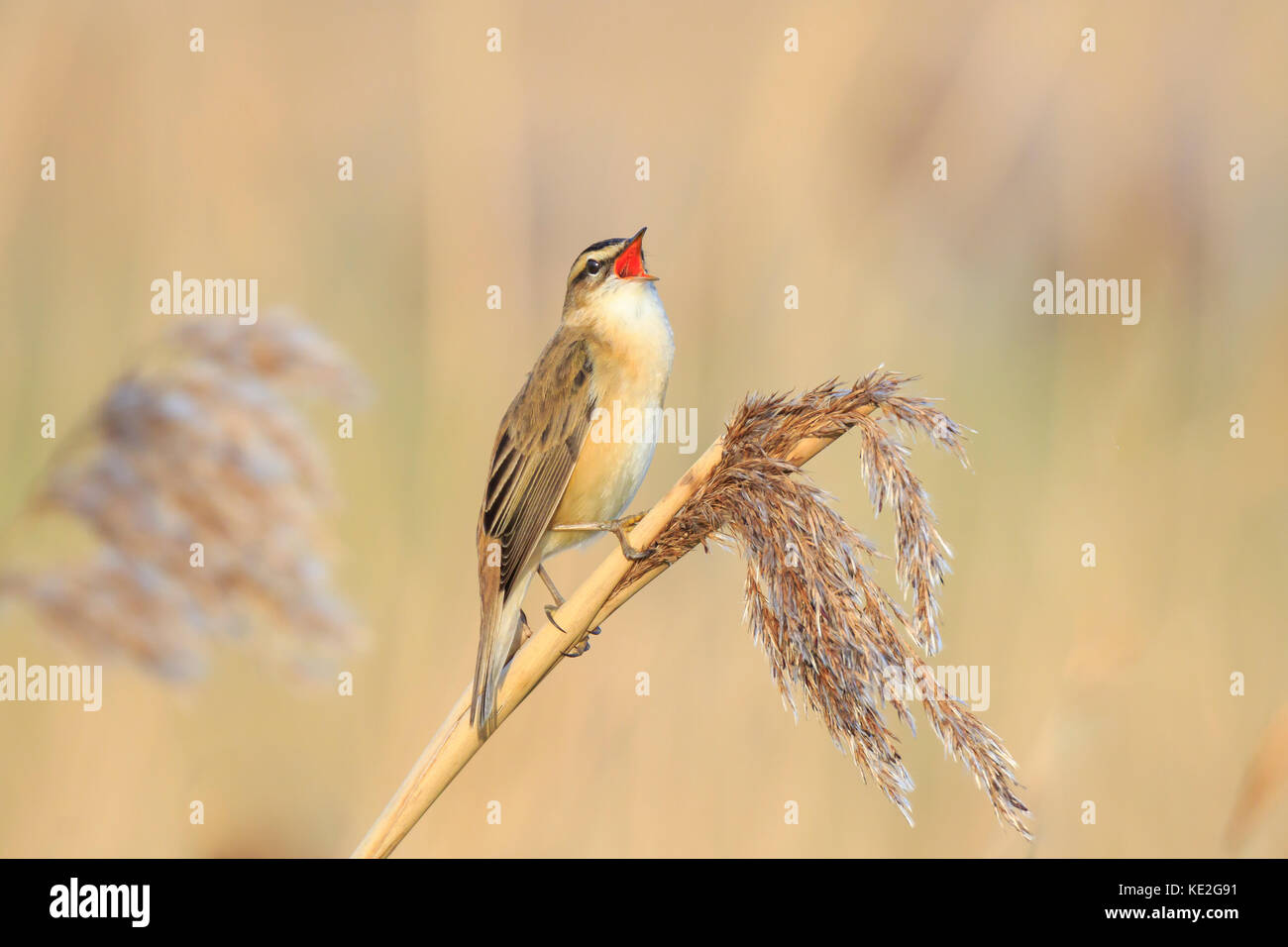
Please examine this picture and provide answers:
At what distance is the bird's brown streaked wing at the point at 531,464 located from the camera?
8.21 ft

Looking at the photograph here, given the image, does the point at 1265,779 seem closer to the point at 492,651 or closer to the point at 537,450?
the point at 492,651

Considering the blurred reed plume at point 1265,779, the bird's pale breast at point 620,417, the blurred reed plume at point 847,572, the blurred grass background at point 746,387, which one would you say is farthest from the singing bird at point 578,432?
the blurred reed plume at point 1265,779

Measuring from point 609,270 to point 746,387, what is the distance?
67 centimetres

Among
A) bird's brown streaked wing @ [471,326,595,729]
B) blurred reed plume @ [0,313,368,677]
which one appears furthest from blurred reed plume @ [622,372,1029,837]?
blurred reed plume @ [0,313,368,677]

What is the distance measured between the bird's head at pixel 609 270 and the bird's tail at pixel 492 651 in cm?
114

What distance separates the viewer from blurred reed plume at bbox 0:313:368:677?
2582mm

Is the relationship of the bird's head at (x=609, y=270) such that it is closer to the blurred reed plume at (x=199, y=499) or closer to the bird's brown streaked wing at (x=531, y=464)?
the bird's brown streaked wing at (x=531, y=464)

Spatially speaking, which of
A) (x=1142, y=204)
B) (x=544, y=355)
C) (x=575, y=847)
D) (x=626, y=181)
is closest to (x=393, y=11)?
(x=626, y=181)

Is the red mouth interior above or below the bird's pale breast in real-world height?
above

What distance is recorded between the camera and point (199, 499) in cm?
271

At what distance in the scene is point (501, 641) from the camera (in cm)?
226

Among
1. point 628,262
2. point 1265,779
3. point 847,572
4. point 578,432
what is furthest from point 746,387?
point 1265,779

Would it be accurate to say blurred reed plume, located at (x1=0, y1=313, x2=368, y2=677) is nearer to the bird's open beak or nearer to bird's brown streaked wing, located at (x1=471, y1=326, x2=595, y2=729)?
bird's brown streaked wing, located at (x1=471, y1=326, x2=595, y2=729)

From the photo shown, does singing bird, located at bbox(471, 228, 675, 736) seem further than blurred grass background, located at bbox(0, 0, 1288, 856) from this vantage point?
No
